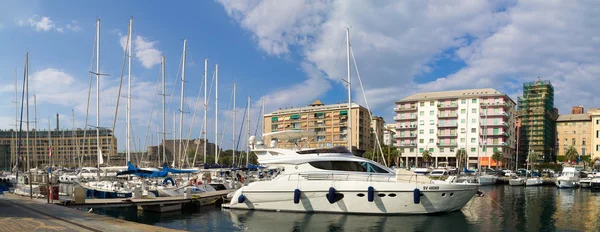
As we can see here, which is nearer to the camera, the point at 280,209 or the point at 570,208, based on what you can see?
the point at 280,209

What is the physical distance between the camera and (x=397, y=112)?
10831 centimetres

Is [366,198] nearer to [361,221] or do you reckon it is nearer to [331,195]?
[361,221]

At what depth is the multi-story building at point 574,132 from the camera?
4847 inches

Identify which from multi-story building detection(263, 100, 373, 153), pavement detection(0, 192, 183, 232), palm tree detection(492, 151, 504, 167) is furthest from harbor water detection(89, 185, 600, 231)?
multi-story building detection(263, 100, 373, 153)

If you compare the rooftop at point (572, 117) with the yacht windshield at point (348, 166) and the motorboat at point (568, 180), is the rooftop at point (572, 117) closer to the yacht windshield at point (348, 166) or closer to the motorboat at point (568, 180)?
the motorboat at point (568, 180)

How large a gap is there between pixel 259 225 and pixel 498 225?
1260cm

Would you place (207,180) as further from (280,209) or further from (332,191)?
(332,191)

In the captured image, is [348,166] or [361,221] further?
[348,166]

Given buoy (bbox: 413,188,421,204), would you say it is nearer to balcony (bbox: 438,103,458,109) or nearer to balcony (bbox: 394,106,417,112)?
balcony (bbox: 438,103,458,109)

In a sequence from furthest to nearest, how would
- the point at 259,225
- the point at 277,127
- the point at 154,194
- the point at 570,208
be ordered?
the point at 277,127 < the point at 570,208 < the point at 154,194 < the point at 259,225

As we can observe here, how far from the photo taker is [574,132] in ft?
416

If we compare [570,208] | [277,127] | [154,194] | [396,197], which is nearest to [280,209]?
[396,197]

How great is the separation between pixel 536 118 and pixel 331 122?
53.2m

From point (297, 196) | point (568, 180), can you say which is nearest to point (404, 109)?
point (568, 180)
